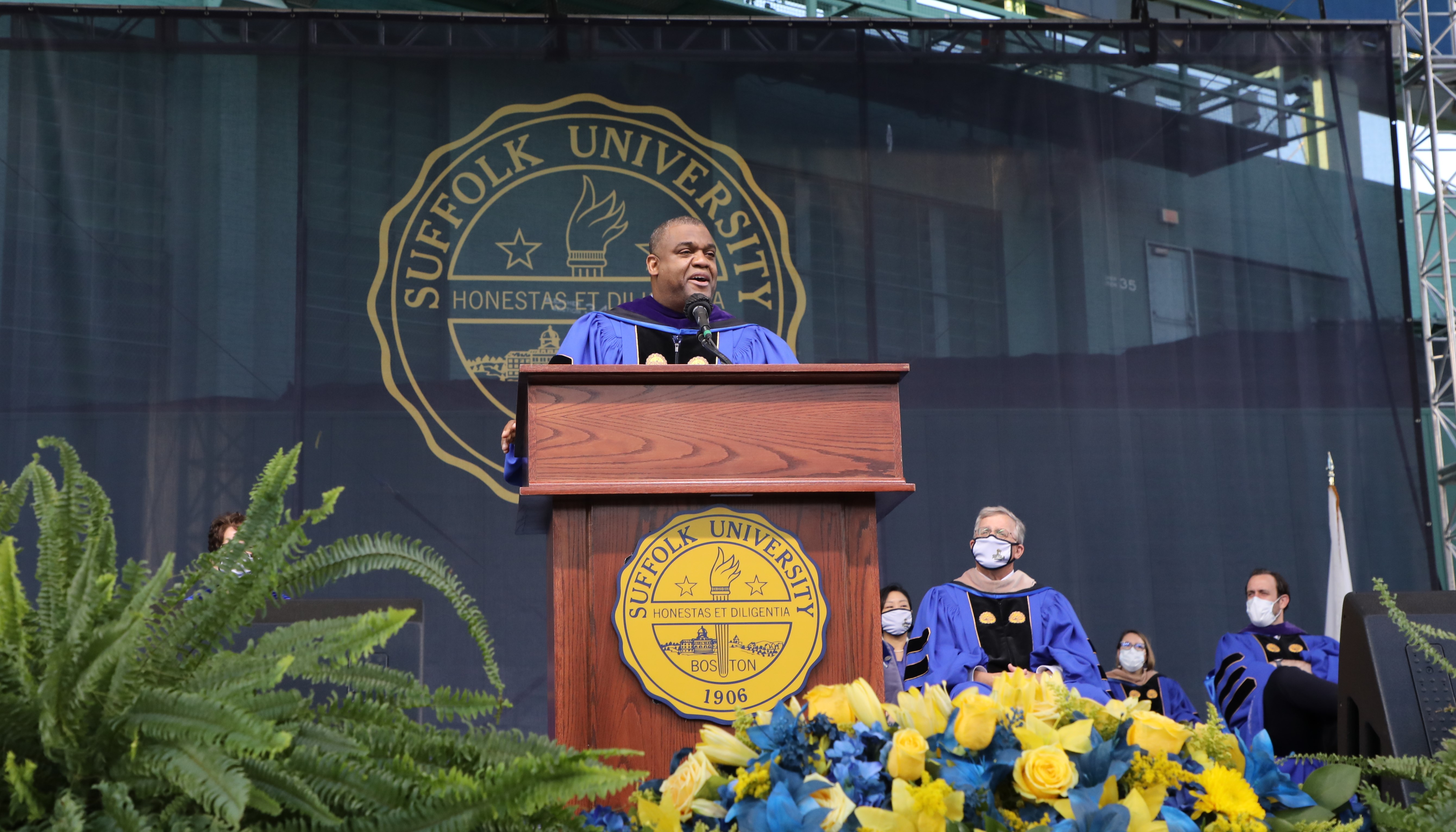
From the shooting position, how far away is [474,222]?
652 cm

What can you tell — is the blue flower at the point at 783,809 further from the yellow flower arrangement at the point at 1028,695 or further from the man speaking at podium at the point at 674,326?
the man speaking at podium at the point at 674,326

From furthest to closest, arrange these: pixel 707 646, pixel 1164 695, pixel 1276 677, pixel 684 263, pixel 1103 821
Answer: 1. pixel 1164 695
2. pixel 1276 677
3. pixel 684 263
4. pixel 707 646
5. pixel 1103 821

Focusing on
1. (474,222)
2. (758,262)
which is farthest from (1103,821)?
(474,222)

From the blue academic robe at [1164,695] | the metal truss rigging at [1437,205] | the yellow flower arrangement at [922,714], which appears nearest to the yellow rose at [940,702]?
the yellow flower arrangement at [922,714]

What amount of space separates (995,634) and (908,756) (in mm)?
3516

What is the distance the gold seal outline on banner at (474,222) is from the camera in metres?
6.25

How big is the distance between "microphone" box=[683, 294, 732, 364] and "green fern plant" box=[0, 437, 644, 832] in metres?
1.40

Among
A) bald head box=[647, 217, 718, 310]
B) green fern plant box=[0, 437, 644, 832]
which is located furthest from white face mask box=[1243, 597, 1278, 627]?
green fern plant box=[0, 437, 644, 832]

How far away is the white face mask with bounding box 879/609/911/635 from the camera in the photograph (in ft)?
18.8

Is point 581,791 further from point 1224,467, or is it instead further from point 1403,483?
point 1403,483

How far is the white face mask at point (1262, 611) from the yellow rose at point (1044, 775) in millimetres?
4758

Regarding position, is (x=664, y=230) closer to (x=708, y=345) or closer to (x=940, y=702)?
(x=708, y=345)

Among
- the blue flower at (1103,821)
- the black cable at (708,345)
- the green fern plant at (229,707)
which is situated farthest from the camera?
the black cable at (708,345)

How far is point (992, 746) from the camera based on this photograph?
4.65 feet
